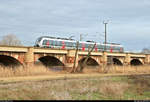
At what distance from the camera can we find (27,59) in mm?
28406

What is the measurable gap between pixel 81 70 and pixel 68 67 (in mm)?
2871

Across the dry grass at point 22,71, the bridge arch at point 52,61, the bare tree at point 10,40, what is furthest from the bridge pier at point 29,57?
the bare tree at point 10,40

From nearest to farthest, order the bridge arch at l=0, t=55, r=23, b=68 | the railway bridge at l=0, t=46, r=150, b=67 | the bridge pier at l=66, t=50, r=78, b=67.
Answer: the railway bridge at l=0, t=46, r=150, b=67
the bridge arch at l=0, t=55, r=23, b=68
the bridge pier at l=66, t=50, r=78, b=67

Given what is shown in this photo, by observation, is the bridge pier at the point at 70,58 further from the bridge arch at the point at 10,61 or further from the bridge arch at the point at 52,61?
the bridge arch at the point at 10,61

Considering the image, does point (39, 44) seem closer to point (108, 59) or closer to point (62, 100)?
point (108, 59)

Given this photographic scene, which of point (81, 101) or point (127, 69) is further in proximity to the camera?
point (127, 69)

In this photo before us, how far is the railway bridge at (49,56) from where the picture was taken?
27.8 m

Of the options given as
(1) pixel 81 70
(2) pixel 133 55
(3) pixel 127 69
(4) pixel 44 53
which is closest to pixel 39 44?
(4) pixel 44 53

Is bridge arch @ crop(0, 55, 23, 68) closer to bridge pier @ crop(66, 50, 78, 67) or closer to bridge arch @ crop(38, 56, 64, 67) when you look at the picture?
bridge arch @ crop(38, 56, 64, 67)

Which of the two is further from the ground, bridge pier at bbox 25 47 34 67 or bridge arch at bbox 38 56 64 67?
bridge pier at bbox 25 47 34 67

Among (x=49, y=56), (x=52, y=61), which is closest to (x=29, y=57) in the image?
(x=49, y=56)

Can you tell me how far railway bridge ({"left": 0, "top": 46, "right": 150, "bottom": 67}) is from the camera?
91.1ft

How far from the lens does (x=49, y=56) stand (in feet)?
114

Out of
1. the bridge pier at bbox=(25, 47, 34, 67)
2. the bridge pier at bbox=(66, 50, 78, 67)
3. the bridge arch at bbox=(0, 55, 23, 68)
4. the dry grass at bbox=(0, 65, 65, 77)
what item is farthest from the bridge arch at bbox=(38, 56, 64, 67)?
the dry grass at bbox=(0, 65, 65, 77)
